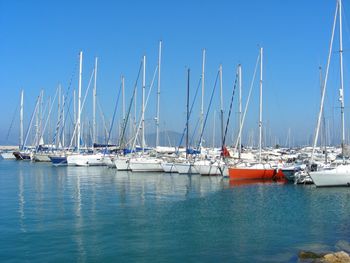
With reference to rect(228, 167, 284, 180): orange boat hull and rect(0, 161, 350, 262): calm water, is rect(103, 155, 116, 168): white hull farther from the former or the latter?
rect(0, 161, 350, 262): calm water

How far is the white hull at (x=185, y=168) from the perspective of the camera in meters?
52.0

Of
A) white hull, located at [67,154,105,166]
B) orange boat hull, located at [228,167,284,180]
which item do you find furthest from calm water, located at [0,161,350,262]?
white hull, located at [67,154,105,166]

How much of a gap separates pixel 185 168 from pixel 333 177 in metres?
20.2

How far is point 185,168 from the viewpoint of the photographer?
52438 mm

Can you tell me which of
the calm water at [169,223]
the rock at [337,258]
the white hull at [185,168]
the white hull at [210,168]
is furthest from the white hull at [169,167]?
the rock at [337,258]

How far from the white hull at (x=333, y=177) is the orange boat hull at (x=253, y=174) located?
8587mm

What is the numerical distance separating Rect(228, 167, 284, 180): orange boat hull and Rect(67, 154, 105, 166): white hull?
94.6ft

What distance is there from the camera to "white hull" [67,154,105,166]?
66812mm

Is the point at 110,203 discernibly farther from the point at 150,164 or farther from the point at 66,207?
the point at 150,164

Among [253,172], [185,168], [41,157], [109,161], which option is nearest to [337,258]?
[253,172]

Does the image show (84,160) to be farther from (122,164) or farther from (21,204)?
(21,204)

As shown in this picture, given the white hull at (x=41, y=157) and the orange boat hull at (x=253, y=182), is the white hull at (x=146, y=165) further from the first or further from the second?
the white hull at (x=41, y=157)

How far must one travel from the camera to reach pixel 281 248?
17625 mm

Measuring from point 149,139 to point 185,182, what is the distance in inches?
1890
